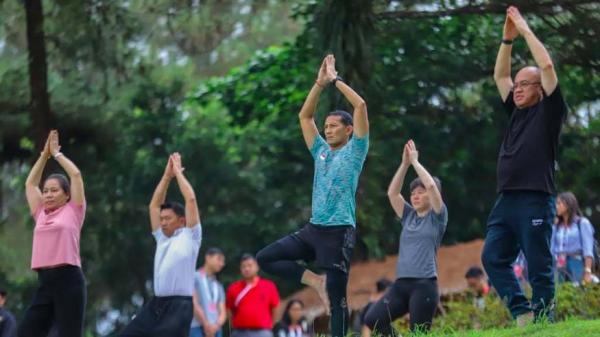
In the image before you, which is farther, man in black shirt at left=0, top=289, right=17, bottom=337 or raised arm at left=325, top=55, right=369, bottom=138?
man in black shirt at left=0, top=289, right=17, bottom=337

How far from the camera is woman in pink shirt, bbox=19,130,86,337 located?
9.84 metres

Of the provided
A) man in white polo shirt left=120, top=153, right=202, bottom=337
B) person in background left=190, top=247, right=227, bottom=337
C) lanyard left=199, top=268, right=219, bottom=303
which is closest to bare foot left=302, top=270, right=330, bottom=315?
man in white polo shirt left=120, top=153, right=202, bottom=337

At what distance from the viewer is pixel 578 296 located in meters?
11.7

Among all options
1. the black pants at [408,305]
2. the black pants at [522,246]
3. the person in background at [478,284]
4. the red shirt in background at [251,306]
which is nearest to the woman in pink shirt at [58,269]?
the black pants at [408,305]

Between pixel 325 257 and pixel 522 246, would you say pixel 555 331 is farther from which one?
pixel 325 257

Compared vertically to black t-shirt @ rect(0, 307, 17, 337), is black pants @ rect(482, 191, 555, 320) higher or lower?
higher

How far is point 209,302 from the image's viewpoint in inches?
536

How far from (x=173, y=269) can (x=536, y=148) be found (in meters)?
3.23

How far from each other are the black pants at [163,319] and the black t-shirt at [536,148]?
2.86 m

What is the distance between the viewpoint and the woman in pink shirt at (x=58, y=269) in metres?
9.84

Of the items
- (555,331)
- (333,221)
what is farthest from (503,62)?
(555,331)

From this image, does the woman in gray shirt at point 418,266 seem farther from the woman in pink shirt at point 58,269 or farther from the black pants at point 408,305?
the woman in pink shirt at point 58,269

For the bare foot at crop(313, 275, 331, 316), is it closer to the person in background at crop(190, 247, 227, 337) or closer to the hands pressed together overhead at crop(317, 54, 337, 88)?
the hands pressed together overhead at crop(317, 54, 337, 88)

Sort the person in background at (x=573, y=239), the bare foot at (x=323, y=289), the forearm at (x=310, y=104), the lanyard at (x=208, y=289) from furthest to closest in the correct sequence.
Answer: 1. the lanyard at (x=208, y=289)
2. the person in background at (x=573, y=239)
3. the forearm at (x=310, y=104)
4. the bare foot at (x=323, y=289)
